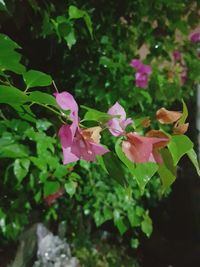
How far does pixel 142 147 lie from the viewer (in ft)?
1.63

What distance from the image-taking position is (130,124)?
554 mm

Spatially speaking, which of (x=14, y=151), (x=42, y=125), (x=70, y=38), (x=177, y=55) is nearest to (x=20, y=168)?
(x=14, y=151)

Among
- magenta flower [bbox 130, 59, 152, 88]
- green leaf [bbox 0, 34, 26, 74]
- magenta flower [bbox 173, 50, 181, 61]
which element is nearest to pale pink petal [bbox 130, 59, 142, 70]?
magenta flower [bbox 130, 59, 152, 88]

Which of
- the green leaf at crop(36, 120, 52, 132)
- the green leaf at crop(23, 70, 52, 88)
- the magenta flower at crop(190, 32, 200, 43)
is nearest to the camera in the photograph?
the green leaf at crop(23, 70, 52, 88)

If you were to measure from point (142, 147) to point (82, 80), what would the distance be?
3.78ft

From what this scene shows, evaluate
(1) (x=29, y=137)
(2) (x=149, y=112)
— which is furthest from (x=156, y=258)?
(1) (x=29, y=137)

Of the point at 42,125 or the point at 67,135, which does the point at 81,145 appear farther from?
the point at 42,125

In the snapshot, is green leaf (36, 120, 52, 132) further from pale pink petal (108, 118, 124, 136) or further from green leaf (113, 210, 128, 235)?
pale pink petal (108, 118, 124, 136)

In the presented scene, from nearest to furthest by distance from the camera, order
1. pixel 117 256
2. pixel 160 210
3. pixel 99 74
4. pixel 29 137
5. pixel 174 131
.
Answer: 1. pixel 174 131
2. pixel 29 137
3. pixel 99 74
4. pixel 117 256
5. pixel 160 210

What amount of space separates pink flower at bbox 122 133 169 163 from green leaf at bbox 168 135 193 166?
0.01 m

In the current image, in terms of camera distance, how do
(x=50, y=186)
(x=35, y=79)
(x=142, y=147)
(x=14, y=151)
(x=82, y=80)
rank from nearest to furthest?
(x=142, y=147)
(x=35, y=79)
(x=14, y=151)
(x=50, y=186)
(x=82, y=80)

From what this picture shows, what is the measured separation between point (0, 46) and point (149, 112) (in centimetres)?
125

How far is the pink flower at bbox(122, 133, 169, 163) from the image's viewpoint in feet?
1.63

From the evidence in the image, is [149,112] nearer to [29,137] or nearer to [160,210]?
[29,137]
